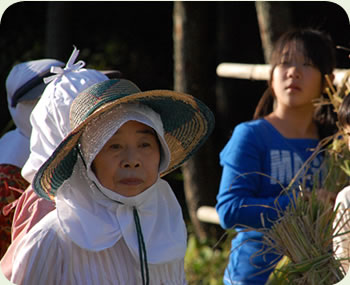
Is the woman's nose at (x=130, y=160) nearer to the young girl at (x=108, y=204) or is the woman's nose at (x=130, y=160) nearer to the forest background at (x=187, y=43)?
the young girl at (x=108, y=204)

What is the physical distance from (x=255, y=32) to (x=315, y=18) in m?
1.27

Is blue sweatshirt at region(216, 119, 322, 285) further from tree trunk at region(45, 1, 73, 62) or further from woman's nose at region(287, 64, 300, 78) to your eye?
tree trunk at region(45, 1, 73, 62)

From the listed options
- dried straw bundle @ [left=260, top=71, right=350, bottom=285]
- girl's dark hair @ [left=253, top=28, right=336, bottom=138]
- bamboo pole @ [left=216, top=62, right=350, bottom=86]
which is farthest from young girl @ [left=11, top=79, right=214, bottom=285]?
bamboo pole @ [left=216, top=62, right=350, bottom=86]

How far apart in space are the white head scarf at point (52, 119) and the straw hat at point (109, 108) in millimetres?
96

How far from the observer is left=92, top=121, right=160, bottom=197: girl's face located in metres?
2.22

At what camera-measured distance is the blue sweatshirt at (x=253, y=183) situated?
298 centimetres

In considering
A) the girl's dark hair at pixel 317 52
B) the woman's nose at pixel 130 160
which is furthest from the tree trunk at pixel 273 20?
the woman's nose at pixel 130 160

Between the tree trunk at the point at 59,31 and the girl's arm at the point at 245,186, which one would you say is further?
the tree trunk at the point at 59,31

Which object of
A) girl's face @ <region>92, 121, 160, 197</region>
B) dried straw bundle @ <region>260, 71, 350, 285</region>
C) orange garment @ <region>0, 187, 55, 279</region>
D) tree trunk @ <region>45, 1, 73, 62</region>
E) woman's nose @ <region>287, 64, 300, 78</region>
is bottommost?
dried straw bundle @ <region>260, 71, 350, 285</region>

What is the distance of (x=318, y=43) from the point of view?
3.25 metres

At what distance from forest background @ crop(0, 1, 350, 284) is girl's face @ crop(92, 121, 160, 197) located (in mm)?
2531

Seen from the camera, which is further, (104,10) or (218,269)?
(104,10)

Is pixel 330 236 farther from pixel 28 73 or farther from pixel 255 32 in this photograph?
pixel 255 32

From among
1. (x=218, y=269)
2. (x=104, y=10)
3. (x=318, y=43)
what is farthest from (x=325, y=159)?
(x=104, y=10)
